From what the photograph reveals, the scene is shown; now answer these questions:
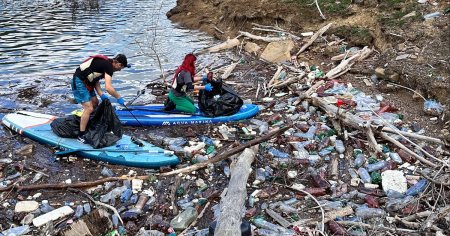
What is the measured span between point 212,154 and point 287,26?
992 centimetres

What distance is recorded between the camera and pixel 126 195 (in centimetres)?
639

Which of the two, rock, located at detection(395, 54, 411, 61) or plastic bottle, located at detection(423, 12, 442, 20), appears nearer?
rock, located at detection(395, 54, 411, 61)

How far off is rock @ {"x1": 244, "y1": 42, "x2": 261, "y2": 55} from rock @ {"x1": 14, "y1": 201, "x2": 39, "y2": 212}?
10045 mm

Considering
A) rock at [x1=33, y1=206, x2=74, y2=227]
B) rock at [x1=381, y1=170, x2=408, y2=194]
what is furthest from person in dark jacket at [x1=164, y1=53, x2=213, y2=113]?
rock at [x1=381, y1=170, x2=408, y2=194]

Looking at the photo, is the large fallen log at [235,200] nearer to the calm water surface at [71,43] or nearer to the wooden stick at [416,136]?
the wooden stick at [416,136]

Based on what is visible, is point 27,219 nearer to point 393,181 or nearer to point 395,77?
point 393,181

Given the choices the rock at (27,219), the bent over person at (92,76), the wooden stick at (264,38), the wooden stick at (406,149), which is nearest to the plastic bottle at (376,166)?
the wooden stick at (406,149)

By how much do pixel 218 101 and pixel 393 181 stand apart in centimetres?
413

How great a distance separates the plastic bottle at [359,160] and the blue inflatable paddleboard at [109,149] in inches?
121

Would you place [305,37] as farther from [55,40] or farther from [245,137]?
[55,40]

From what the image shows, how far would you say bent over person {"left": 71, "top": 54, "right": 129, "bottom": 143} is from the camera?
24.1ft

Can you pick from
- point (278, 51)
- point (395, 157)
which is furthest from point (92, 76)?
point (278, 51)

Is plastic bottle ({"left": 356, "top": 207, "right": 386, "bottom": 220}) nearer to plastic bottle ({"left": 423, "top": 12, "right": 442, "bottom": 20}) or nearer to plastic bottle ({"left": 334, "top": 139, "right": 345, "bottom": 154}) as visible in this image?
plastic bottle ({"left": 334, "top": 139, "right": 345, "bottom": 154})

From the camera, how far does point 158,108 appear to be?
32.2ft
